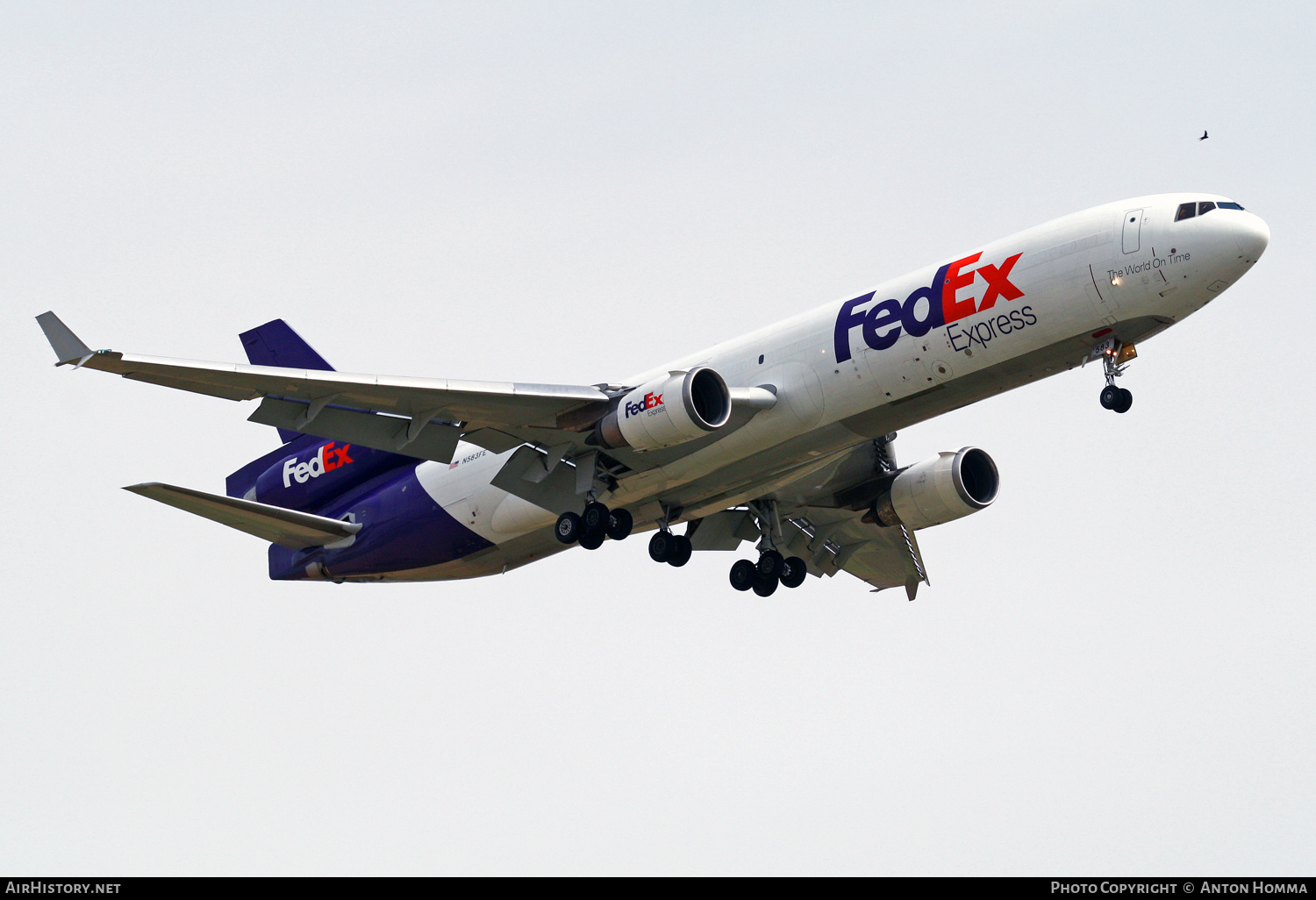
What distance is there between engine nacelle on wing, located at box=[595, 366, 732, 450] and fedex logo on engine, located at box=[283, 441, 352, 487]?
9.34 metres

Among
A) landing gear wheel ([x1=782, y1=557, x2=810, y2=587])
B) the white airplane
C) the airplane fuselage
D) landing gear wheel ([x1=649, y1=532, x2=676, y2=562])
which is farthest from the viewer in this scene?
landing gear wheel ([x1=782, y1=557, x2=810, y2=587])

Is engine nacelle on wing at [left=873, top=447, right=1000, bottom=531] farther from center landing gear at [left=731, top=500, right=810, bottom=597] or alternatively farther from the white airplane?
center landing gear at [left=731, top=500, right=810, bottom=597]

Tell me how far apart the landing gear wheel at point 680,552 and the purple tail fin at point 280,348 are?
10.4m

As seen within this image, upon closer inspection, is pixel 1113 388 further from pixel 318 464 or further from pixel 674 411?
pixel 318 464

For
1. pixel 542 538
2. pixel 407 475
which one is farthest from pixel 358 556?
pixel 542 538

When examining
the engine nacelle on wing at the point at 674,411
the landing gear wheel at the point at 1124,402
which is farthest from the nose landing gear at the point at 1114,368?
the engine nacelle on wing at the point at 674,411

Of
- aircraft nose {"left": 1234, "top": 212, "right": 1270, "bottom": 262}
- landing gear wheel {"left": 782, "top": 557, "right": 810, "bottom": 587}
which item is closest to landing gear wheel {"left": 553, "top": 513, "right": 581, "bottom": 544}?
landing gear wheel {"left": 782, "top": 557, "right": 810, "bottom": 587}

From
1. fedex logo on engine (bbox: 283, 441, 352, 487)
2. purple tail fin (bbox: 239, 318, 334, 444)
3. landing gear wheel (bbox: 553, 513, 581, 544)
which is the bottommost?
landing gear wheel (bbox: 553, 513, 581, 544)

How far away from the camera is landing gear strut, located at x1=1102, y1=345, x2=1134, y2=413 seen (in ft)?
94.3

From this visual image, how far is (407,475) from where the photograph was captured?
36.1 m

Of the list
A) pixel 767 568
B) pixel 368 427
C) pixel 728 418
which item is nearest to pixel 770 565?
pixel 767 568

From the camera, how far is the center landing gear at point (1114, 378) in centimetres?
2873

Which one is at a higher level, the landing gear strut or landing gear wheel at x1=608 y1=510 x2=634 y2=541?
the landing gear strut
